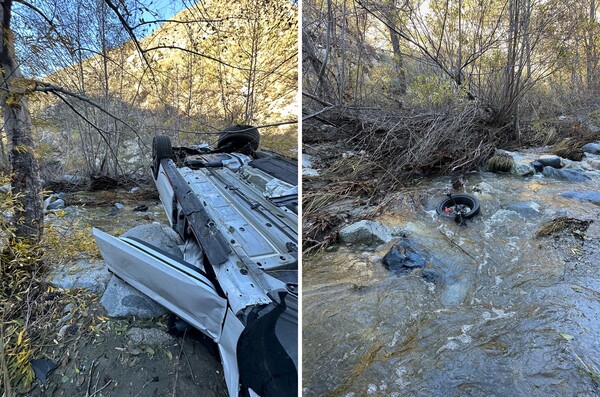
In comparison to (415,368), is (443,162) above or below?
above

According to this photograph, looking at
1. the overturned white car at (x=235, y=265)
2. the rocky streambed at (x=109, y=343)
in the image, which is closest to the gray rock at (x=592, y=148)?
the overturned white car at (x=235, y=265)

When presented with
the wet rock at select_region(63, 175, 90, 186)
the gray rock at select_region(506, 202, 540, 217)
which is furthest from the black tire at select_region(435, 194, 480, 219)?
the wet rock at select_region(63, 175, 90, 186)

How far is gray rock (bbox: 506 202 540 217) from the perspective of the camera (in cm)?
374

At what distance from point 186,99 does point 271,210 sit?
2.99 metres

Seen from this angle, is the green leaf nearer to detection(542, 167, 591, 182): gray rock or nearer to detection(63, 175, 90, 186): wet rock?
detection(542, 167, 591, 182): gray rock

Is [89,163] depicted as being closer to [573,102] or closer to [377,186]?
[377,186]

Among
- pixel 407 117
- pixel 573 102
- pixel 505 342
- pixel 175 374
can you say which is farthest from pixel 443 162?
pixel 573 102

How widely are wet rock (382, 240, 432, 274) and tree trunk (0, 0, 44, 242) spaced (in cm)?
246

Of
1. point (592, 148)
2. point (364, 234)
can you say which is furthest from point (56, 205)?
point (592, 148)

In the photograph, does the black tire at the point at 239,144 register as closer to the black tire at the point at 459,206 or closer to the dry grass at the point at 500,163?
the black tire at the point at 459,206

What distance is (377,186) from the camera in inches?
175

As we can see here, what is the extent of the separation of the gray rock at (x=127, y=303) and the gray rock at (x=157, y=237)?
0.50 metres

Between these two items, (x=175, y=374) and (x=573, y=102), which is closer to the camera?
(x=175, y=374)

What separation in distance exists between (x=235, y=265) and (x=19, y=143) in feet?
6.01
